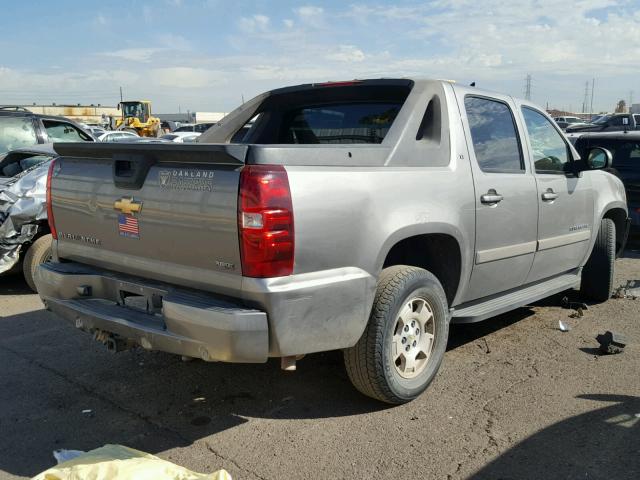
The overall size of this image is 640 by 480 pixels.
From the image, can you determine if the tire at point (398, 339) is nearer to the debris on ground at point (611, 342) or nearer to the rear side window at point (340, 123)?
the rear side window at point (340, 123)

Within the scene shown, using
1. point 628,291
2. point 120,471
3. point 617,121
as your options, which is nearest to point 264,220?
point 120,471

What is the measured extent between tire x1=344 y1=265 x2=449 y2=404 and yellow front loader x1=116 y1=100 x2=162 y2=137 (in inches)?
1455

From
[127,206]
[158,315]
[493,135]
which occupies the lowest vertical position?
[158,315]

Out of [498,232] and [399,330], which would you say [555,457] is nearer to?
[399,330]

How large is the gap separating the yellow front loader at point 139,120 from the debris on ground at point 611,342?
36721 mm

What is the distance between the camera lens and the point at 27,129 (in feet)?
30.6

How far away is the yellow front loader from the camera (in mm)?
39969

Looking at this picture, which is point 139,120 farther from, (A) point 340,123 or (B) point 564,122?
(A) point 340,123

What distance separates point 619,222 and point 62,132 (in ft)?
26.0

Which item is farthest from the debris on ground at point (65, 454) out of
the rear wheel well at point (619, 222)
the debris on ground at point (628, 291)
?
the debris on ground at point (628, 291)

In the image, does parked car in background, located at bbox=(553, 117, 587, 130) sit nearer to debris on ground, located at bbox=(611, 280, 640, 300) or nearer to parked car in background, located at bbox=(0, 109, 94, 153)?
debris on ground, located at bbox=(611, 280, 640, 300)

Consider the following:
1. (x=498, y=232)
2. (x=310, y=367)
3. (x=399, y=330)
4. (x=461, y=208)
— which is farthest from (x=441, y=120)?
(x=310, y=367)

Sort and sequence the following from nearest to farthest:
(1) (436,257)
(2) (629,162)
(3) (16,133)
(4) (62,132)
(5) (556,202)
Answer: (1) (436,257) → (5) (556,202) → (2) (629,162) → (3) (16,133) → (4) (62,132)

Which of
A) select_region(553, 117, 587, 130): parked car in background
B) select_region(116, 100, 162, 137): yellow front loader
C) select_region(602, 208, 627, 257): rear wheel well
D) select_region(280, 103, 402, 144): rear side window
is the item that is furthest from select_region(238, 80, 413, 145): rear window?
select_region(116, 100, 162, 137): yellow front loader
